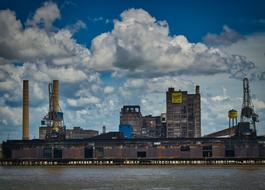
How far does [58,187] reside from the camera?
9831 cm

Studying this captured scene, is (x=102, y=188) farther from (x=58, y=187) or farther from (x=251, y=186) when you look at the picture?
(x=251, y=186)

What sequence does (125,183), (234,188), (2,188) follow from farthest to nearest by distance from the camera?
(125,183) < (2,188) < (234,188)

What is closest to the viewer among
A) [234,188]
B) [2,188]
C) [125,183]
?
[234,188]

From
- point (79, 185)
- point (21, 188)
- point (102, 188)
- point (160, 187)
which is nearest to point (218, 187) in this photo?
point (160, 187)

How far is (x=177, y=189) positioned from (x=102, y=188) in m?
12.1

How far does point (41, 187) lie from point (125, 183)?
15.4m

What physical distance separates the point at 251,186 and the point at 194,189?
375 inches

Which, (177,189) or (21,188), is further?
(21,188)

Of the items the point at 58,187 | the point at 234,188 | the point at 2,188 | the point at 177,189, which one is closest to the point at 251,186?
the point at 234,188

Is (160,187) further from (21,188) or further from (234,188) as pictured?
(21,188)

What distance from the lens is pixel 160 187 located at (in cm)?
9469

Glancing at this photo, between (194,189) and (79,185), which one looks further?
(79,185)

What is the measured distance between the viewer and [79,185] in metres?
102

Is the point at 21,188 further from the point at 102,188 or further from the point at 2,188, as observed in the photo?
the point at 102,188
